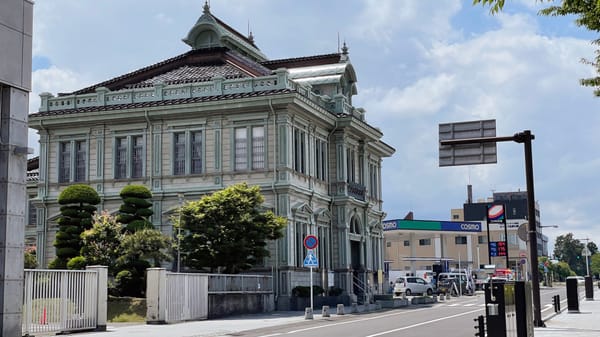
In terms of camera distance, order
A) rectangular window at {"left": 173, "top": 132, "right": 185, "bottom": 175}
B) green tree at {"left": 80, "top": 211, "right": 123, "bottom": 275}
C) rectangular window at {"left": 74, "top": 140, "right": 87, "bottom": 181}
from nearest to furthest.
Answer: green tree at {"left": 80, "top": 211, "right": 123, "bottom": 275}
rectangular window at {"left": 173, "top": 132, "right": 185, "bottom": 175}
rectangular window at {"left": 74, "top": 140, "right": 87, "bottom": 181}

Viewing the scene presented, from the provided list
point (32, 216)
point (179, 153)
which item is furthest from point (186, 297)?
point (32, 216)

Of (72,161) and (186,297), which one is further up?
(72,161)

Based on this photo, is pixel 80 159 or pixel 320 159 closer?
pixel 80 159

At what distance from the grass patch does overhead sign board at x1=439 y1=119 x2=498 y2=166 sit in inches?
604

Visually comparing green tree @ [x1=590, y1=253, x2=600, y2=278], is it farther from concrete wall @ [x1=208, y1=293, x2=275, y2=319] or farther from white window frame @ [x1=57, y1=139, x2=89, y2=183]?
concrete wall @ [x1=208, y1=293, x2=275, y2=319]

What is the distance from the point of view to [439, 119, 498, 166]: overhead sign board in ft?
75.9

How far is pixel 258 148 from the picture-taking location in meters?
43.2

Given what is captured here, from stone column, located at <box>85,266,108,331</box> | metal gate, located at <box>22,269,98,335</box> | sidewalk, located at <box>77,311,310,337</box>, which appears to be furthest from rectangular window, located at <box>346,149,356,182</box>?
metal gate, located at <box>22,269,98,335</box>

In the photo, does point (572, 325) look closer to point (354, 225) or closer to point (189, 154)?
point (189, 154)

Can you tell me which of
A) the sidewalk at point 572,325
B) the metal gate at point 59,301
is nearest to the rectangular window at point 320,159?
the sidewalk at point 572,325

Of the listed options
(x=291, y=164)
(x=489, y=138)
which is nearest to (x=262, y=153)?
(x=291, y=164)

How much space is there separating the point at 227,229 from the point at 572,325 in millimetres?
16988

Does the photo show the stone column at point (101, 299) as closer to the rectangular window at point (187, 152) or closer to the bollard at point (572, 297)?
the rectangular window at point (187, 152)

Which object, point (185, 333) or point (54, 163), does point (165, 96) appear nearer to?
point (54, 163)
